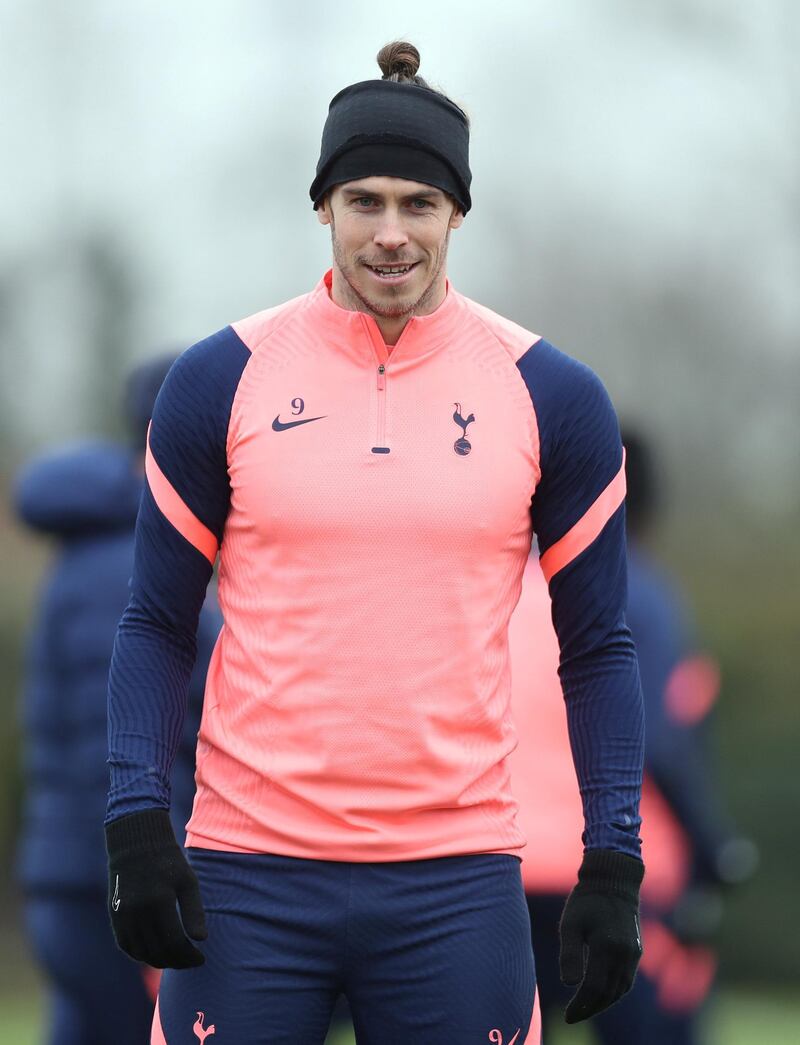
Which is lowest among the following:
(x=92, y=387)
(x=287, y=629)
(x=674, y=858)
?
(x=674, y=858)

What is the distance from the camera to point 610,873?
290cm

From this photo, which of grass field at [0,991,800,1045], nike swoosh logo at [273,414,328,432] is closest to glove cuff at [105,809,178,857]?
nike swoosh logo at [273,414,328,432]

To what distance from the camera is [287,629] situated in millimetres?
2762

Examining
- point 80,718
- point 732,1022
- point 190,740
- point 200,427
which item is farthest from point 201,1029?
point 732,1022

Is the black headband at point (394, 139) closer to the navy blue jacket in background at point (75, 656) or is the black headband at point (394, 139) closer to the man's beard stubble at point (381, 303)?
the man's beard stubble at point (381, 303)

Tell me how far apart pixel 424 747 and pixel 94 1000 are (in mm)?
2336

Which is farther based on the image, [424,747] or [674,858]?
[674,858]

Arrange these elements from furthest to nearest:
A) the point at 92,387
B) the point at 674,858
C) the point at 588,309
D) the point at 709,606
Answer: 1. the point at 92,387
2. the point at 588,309
3. the point at 709,606
4. the point at 674,858

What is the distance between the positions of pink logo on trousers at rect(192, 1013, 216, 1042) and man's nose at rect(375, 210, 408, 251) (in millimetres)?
1148

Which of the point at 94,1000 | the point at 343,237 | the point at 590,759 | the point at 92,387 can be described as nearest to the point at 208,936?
the point at 590,759

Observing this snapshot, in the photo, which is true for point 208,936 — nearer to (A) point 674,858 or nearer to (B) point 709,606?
(A) point 674,858

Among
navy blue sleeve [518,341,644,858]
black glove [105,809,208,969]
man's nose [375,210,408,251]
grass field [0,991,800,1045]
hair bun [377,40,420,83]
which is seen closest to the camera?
black glove [105,809,208,969]

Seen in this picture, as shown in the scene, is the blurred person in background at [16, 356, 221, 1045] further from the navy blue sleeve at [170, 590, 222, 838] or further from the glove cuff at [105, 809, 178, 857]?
the glove cuff at [105, 809, 178, 857]

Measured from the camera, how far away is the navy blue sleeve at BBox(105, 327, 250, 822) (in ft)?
9.31
